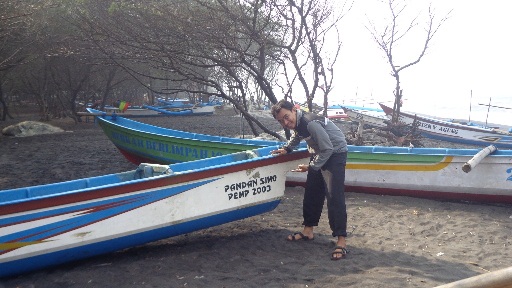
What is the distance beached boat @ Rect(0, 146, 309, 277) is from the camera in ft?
13.7

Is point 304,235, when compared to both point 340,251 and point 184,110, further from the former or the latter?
point 184,110

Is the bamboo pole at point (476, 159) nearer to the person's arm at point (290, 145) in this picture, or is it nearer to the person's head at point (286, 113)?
the person's arm at point (290, 145)

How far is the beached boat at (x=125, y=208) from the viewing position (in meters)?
4.16

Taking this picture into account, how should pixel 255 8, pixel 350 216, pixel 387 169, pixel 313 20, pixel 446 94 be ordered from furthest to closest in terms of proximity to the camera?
1. pixel 446 94
2. pixel 313 20
3. pixel 255 8
4. pixel 387 169
5. pixel 350 216

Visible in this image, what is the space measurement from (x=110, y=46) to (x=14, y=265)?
266 inches

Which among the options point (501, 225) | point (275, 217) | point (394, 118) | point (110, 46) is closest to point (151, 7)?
point (110, 46)

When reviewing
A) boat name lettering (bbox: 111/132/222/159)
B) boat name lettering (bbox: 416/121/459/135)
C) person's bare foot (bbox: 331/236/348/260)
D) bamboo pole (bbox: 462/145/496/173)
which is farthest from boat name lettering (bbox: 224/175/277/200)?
boat name lettering (bbox: 416/121/459/135)

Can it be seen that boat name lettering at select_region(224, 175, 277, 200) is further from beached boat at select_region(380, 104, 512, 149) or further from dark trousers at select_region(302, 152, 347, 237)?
beached boat at select_region(380, 104, 512, 149)

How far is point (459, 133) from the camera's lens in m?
17.1

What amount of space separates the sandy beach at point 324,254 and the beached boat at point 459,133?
10.3m

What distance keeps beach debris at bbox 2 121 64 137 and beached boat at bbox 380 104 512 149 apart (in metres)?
13.6

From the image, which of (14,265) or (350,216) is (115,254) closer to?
(14,265)

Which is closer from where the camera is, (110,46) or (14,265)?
(14,265)

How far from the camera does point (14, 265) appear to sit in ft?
13.9
